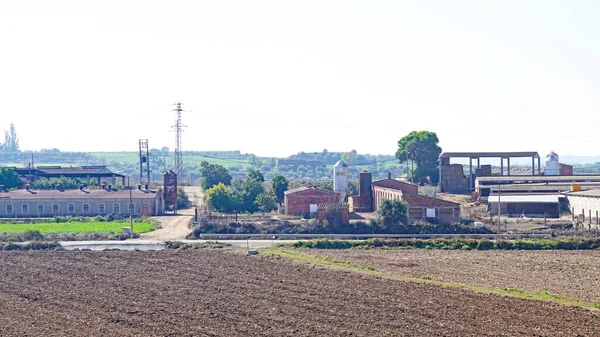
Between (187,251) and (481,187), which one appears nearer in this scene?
(187,251)

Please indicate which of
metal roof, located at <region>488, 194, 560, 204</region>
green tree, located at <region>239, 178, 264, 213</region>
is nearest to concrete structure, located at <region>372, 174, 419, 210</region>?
metal roof, located at <region>488, 194, 560, 204</region>

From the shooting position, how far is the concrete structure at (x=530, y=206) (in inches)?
2862

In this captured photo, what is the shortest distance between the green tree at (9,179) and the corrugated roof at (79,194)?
42.0ft

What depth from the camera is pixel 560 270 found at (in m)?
40.8

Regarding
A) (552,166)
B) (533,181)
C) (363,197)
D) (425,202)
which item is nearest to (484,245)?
(425,202)

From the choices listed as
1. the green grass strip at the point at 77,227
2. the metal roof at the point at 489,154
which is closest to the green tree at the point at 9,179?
the green grass strip at the point at 77,227

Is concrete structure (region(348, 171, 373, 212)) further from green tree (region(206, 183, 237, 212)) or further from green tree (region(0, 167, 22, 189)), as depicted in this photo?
green tree (region(0, 167, 22, 189))

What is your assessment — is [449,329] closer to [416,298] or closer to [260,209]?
A: [416,298]

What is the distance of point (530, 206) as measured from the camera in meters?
73.8

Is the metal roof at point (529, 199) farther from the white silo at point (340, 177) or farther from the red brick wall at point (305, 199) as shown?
the red brick wall at point (305, 199)

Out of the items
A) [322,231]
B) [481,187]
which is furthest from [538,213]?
[322,231]

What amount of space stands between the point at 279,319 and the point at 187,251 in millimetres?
23191

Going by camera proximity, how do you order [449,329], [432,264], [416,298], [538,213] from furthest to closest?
[538,213]
[432,264]
[416,298]
[449,329]

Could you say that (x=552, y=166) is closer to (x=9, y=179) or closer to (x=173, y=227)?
(x=173, y=227)
